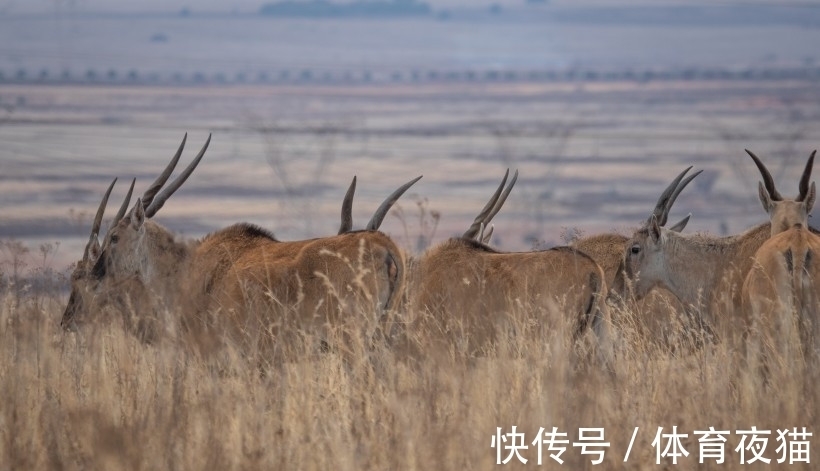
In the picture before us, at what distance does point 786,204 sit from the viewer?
405 inches

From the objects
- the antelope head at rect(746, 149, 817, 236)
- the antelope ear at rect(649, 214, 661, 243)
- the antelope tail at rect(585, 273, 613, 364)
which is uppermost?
the antelope head at rect(746, 149, 817, 236)

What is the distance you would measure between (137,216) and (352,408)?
3125 millimetres

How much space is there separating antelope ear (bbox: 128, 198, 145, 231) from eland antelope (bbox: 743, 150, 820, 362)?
12.2 feet

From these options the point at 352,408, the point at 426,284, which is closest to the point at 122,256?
the point at 426,284

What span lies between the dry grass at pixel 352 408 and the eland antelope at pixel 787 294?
431 mm

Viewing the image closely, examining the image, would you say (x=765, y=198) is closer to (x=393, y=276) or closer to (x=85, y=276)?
(x=393, y=276)

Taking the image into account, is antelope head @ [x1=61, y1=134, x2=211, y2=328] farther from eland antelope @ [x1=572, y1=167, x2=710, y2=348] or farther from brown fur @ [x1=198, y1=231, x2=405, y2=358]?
eland antelope @ [x1=572, y1=167, x2=710, y2=348]

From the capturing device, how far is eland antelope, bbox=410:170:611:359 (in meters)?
8.66

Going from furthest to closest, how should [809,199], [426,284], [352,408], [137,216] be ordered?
[809,199] → [426,284] → [137,216] → [352,408]

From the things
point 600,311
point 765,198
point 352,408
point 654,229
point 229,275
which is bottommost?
point 352,408

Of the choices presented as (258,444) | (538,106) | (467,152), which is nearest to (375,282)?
(258,444)

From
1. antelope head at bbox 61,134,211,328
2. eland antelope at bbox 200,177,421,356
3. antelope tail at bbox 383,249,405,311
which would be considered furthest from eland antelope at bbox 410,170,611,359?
antelope head at bbox 61,134,211,328

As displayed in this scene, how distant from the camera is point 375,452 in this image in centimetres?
603

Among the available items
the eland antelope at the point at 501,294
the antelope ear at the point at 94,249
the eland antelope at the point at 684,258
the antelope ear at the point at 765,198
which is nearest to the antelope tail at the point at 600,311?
the eland antelope at the point at 501,294
